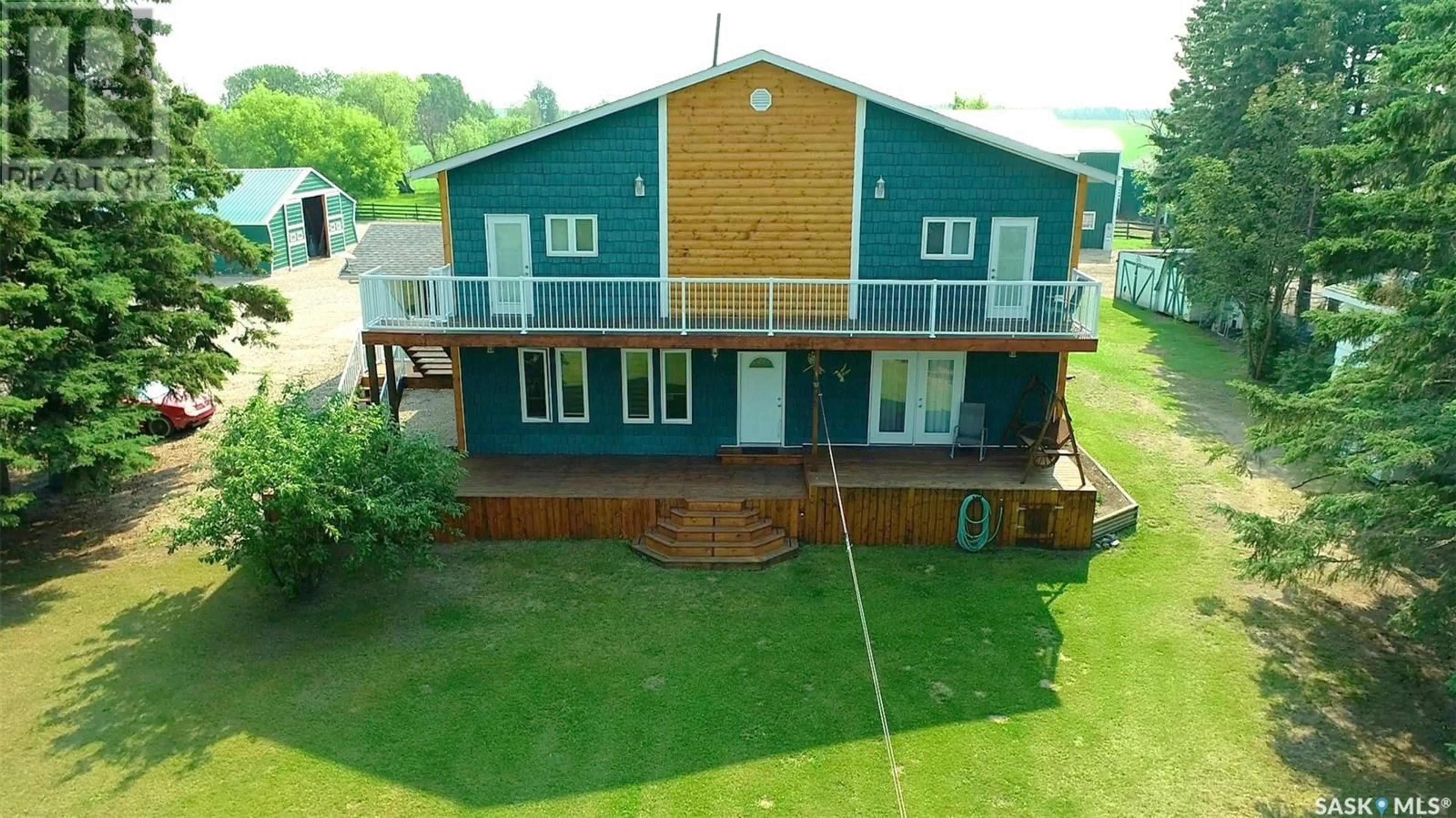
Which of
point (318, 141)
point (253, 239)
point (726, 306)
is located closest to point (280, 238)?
point (253, 239)

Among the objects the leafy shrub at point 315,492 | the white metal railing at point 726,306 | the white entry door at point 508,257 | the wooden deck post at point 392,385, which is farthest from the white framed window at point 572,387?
the leafy shrub at point 315,492

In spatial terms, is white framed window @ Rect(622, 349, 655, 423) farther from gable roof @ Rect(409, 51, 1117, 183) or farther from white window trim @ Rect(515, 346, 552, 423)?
gable roof @ Rect(409, 51, 1117, 183)

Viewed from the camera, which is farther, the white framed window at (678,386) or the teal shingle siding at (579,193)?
the white framed window at (678,386)

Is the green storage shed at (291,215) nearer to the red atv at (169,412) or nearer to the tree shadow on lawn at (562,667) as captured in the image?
the red atv at (169,412)

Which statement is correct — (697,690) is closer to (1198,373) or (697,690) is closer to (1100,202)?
(1198,373)

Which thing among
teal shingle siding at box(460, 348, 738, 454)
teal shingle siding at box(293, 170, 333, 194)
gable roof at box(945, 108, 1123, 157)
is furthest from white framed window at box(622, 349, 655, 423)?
teal shingle siding at box(293, 170, 333, 194)

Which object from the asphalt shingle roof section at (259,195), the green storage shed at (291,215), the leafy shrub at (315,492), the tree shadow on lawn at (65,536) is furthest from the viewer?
the green storage shed at (291,215)
